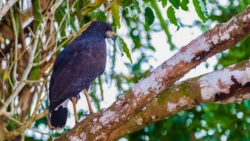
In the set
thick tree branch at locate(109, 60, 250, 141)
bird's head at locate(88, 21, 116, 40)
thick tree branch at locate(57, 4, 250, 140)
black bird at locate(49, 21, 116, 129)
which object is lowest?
thick tree branch at locate(109, 60, 250, 141)

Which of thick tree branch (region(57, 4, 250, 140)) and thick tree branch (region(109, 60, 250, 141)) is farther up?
thick tree branch (region(57, 4, 250, 140))

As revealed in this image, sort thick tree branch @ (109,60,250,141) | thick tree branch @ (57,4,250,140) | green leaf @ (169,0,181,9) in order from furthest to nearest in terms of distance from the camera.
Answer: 1. green leaf @ (169,0,181,9)
2. thick tree branch @ (109,60,250,141)
3. thick tree branch @ (57,4,250,140)

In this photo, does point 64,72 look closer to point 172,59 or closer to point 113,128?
point 113,128

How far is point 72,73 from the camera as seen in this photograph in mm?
3516

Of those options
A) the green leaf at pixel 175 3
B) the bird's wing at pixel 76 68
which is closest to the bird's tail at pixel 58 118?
the bird's wing at pixel 76 68

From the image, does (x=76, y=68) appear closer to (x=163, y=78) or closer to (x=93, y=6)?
(x=93, y=6)

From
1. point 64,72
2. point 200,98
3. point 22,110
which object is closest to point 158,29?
point 22,110

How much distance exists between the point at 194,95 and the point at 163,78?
217mm

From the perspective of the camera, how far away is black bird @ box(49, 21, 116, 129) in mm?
3412

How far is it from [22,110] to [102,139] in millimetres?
1994

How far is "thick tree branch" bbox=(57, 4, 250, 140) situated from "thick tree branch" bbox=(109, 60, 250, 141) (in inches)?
1.8

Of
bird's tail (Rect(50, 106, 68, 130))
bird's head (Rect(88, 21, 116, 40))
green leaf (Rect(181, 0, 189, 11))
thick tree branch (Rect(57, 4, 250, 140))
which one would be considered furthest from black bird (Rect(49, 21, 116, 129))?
green leaf (Rect(181, 0, 189, 11))

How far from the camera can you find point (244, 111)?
4.84 metres

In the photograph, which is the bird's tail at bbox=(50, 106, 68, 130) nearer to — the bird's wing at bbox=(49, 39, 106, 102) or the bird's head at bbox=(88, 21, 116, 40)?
the bird's wing at bbox=(49, 39, 106, 102)
